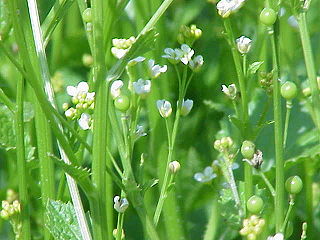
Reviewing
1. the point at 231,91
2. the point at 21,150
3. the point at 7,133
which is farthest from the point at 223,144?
the point at 7,133

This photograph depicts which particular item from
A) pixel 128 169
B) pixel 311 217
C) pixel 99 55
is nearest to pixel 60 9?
pixel 99 55

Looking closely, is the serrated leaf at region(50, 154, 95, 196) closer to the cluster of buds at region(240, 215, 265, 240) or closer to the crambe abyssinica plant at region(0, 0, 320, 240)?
the crambe abyssinica plant at region(0, 0, 320, 240)

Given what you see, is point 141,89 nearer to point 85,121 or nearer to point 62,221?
point 85,121

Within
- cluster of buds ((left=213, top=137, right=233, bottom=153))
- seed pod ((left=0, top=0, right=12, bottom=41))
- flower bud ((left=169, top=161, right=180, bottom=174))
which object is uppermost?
seed pod ((left=0, top=0, right=12, bottom=41))

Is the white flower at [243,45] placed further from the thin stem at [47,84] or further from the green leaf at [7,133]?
the green leaf at [7,133]

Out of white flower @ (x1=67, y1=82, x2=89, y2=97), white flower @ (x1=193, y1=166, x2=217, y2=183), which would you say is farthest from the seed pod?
white flower @ (x1=193, y1=166, x2=217, y2=183)

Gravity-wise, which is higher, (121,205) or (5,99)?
(5,99)
